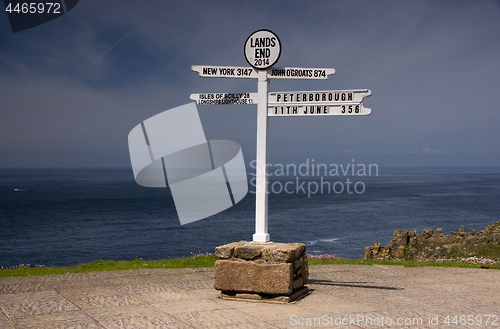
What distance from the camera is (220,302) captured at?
616 centimetres

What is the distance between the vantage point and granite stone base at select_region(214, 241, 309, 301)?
20.1 feet

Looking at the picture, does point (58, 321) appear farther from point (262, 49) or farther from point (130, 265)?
point (262, 49)

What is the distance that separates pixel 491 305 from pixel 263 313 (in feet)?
11.3

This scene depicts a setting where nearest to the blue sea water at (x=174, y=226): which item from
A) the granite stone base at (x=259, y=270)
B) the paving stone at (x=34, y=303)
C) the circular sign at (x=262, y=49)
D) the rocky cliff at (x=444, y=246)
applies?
the rocky cliff at (x=444, y=246)

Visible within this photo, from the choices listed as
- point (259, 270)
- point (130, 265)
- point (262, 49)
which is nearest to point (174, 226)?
point (130, 265)

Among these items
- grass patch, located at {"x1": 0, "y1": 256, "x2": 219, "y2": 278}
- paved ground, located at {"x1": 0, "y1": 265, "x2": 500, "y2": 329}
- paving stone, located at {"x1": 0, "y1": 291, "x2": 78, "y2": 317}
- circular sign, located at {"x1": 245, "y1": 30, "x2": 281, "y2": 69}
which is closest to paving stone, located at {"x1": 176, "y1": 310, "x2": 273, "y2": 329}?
paved ground, located at {"x1": 0, "y1": 265, "x2": 500, "y2": 329}

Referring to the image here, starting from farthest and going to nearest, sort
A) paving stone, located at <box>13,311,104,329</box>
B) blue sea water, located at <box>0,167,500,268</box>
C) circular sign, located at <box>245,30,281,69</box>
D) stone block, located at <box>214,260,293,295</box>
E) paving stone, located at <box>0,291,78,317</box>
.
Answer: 1. blue sea water, located at <box>0,167,500,268</box>
2. circular sign, located at <box>245,30,281,69</box>
3. stone block, located at <box>214,260,293,295</box>
4. paving stone, located at <box>0,291,78,317</box>
5. paving stone, located at <box>13,311,104,329</box>

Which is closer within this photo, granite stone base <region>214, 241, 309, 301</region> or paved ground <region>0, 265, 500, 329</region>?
paved ground <region>0, 265, 500, 329</region>

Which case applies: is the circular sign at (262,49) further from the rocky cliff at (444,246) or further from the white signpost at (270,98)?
the rocky cliff at (444,246)

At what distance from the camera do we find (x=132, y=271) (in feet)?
29.0

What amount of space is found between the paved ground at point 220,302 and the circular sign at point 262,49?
392 centimetres

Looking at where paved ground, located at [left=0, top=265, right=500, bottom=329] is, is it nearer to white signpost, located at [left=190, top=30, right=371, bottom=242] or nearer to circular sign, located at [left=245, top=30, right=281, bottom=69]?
white signpost, located at [left=190, top=30, right=371, bottom=242]

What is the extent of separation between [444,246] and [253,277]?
12904 mm

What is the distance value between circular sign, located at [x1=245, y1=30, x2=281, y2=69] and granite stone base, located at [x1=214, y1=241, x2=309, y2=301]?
3063 millimetres
